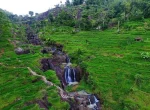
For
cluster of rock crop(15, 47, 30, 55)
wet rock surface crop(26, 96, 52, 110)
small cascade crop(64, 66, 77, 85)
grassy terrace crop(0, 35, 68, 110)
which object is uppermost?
cluster of rock crop(15, 47, 30, 55)

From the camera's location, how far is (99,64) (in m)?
63.7

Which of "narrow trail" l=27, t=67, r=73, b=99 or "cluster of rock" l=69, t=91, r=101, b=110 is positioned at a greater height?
"narrow trail" l=27, t=67, r=73, b=99

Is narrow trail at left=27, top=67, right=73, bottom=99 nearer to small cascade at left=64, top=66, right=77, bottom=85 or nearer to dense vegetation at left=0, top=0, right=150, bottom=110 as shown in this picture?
dense vegetation at left=0, top=0, right=150, bottom=110

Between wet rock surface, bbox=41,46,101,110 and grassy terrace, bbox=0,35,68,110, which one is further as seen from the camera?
wet rock surface, bbox=41,46,101,110

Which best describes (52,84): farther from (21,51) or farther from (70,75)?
(21,51)

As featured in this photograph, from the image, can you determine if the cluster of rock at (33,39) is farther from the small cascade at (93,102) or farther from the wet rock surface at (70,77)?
the small cascade at (93,102)

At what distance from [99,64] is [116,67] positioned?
189 inches

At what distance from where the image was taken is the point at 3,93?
161 feet

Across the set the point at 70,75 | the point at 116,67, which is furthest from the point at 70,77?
the point at 116,67

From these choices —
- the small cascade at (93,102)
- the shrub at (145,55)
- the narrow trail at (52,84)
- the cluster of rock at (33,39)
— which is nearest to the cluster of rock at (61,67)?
the narrow trail at (52,84)

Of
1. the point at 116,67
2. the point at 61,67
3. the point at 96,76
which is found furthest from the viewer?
the point at 61,67

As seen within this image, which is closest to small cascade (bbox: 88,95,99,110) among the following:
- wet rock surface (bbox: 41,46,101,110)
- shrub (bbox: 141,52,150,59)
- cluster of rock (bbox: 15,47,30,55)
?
wet rock surface (bbox: 41,46,101,110)

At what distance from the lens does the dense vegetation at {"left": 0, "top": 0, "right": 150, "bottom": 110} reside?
47.5 m

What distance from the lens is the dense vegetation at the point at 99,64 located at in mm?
47531
